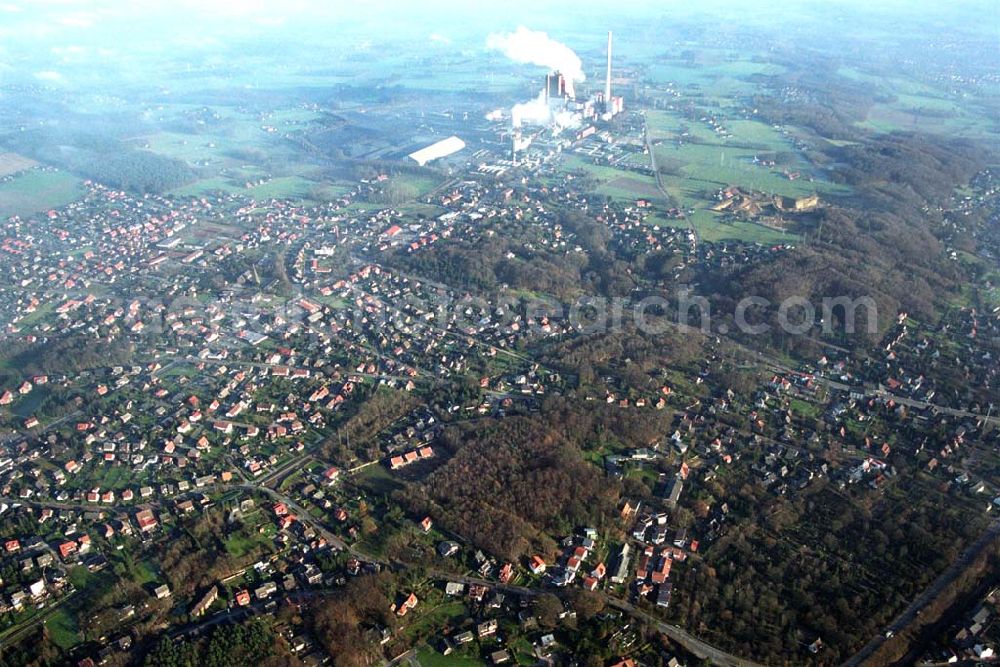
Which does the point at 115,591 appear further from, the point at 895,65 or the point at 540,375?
the point at 895,65

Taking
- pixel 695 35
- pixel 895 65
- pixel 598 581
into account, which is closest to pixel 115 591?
pixel 598 581

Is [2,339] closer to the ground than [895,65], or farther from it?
closer to the ground

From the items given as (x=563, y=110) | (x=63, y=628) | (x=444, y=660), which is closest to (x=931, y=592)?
(x=444, y=660)

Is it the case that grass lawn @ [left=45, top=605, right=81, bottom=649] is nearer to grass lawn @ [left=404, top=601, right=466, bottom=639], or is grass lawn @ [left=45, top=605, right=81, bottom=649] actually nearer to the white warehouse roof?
grass lawn @ [left=404, top=601, right=466, bottom=639]

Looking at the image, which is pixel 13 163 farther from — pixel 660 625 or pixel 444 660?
pixel 660 625

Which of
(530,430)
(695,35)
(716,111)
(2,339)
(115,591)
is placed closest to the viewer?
(115,591)

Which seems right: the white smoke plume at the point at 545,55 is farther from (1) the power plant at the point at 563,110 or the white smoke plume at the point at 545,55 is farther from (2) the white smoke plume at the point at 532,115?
(2) the white smoke plume at the point at 532,115
